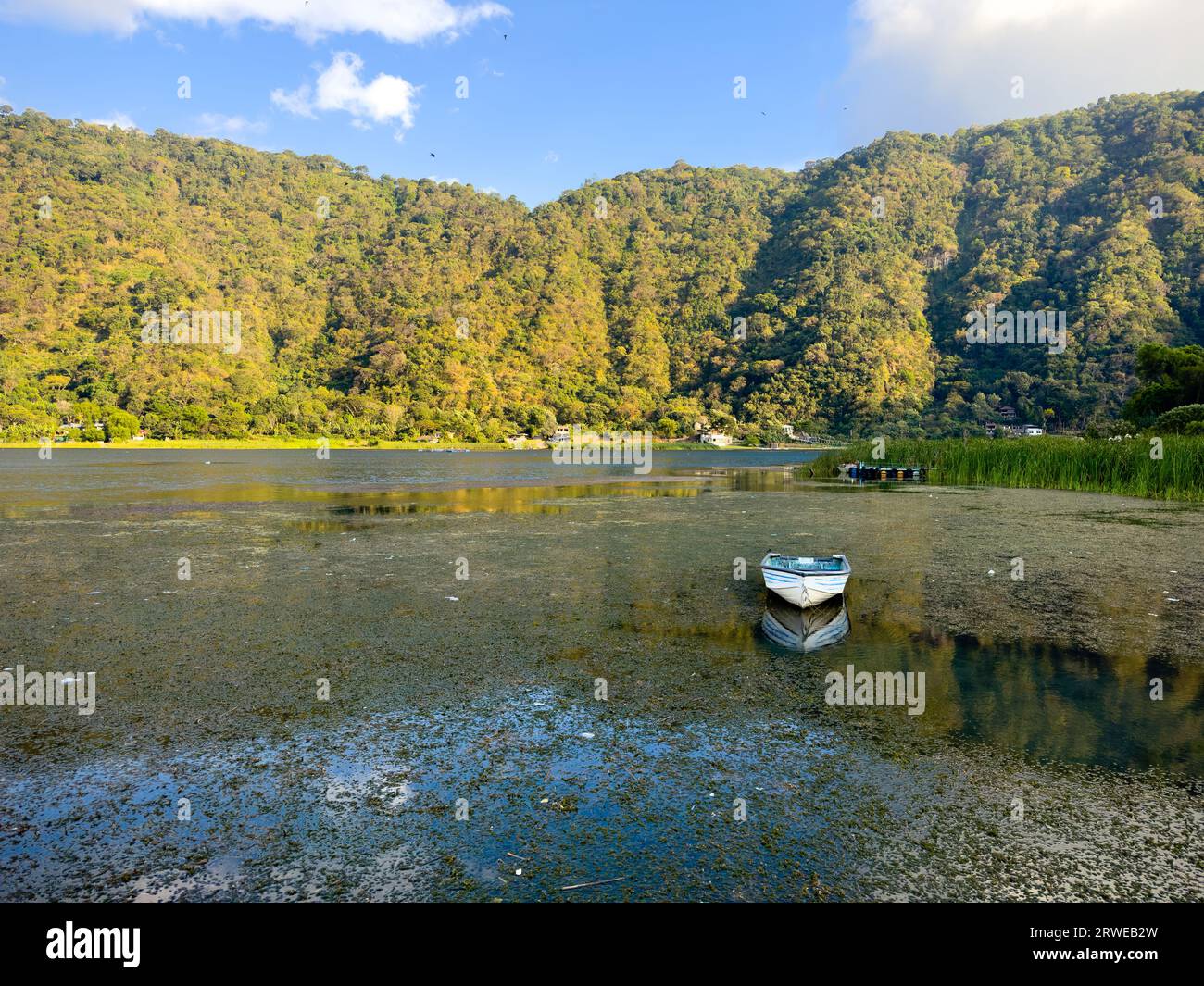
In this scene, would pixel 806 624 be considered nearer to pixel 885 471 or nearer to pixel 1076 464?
pixel 1076 464

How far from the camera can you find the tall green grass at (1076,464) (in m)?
27.6

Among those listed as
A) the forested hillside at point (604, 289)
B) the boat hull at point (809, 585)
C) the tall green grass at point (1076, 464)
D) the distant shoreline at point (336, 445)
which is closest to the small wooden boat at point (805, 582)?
the boat hull at point (809, 585)

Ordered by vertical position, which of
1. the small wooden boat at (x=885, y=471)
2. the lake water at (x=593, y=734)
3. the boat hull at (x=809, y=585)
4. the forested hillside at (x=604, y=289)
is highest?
the forested hillside at (x=604, y=289)

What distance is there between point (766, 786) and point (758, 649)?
374cm

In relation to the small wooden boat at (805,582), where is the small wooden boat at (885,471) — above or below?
above

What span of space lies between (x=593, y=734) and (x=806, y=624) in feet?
15.6

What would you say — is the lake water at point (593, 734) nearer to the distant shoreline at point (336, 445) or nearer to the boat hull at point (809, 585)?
the boat hull at point (809, 585)

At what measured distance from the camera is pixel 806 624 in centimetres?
981

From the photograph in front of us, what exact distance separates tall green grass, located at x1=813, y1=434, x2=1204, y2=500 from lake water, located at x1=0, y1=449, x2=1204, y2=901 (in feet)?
53.2

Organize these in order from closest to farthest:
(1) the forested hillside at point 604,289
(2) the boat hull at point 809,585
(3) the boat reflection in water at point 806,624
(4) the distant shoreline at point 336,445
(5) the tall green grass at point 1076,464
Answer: (3) the boat reflection in water at point 806,624, (2) the boat hull at point 809,585, (5) the tall green grass at point 1076,464, (4) the distant shoreline at point 336,445, (1) the forested hillside at point 604,289

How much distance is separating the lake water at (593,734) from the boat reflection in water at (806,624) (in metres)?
0.09

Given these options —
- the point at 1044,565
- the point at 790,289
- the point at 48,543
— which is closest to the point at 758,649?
the point at 1044,565

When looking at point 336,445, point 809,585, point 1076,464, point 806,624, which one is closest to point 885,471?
point 1076,464
